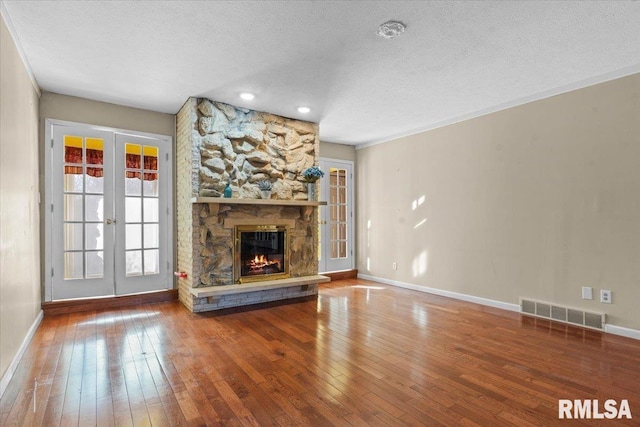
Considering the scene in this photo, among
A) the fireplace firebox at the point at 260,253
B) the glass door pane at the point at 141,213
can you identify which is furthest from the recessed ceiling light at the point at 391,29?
the glass door pane at the point at 141,213

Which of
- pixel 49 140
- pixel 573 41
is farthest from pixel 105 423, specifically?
pixel 573 41

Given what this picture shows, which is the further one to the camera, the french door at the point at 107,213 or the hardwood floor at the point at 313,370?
the french door at the point at 107,213

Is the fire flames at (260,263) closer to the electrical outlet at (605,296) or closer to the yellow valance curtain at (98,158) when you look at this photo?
the yellow valance curtain at (98,158)

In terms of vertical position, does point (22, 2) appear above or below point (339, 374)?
above

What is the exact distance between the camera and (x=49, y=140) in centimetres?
407

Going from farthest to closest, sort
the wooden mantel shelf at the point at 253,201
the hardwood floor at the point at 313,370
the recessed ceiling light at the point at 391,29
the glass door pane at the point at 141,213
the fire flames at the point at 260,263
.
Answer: the fire flames at the point at 260,263 → the glass door pane at the point at 141,213 → the wooden mantel shelf at the point at 253,201 → the recessed ceiling light at the point at 391,29 → the hardwood floor at the point at 313,370

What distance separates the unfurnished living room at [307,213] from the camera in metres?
2.36

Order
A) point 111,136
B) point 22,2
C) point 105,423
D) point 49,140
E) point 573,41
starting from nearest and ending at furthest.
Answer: point 105,423 → point 22,2 → point 573,41 → point 49,140 → point 111,136

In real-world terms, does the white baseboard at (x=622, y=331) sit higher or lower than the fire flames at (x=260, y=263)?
lower

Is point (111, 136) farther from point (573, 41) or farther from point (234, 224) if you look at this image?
point (573, 41)

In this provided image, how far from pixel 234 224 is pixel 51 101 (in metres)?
2.57

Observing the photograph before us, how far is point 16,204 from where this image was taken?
9.17 ft

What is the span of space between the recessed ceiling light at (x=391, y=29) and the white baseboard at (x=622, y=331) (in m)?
3.54

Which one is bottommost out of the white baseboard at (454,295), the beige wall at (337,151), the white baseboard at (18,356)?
the white baseboard at (454,295)
